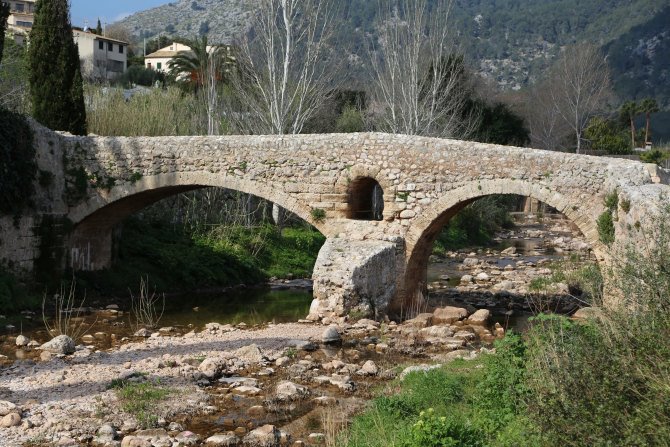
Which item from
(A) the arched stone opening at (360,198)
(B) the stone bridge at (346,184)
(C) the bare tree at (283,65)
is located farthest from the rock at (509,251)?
(A) the arched stone opening at (360,198)

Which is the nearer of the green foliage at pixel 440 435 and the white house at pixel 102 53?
the green foliage at pixel 440 435

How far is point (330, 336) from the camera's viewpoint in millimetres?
13391

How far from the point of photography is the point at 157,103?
81.4ft

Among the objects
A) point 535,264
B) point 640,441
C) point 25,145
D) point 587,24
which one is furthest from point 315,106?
point 587,24

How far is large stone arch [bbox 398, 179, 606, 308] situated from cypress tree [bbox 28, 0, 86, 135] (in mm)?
9851

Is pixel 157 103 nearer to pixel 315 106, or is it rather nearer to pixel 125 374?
pixel 315 106

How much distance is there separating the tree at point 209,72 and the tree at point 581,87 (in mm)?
20194

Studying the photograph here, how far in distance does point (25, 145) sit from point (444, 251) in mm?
16590

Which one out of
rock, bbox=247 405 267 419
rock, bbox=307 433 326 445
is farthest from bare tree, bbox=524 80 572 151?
rock, bbox=307 433 326 445

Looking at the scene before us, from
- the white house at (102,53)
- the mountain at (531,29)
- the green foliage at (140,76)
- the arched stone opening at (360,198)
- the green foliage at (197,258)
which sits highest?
the mountain at (531,29)

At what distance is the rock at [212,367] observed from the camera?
1117 cm

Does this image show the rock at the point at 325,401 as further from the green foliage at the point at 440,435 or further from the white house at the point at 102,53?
the white house at the point at 102,53

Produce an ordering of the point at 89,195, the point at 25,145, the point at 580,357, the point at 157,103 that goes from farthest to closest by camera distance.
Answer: the point at 157,103, the point at 89,195, the point at 25,145, the point at 580,357

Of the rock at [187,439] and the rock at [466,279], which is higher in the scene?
the rock at [466,279]
